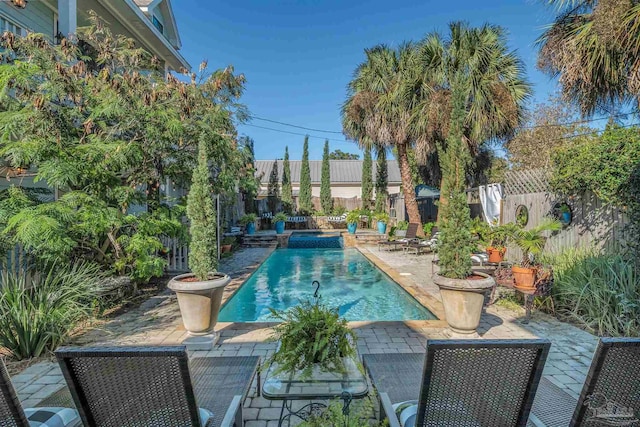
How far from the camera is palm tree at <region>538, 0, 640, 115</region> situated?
4812 mm

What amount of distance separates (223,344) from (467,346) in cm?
320

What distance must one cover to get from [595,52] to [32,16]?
10.1 metres

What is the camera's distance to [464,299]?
3889 mm

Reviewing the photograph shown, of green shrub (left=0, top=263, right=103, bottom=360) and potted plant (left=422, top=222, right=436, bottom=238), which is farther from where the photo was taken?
potted plant (left=422, top=222, right=436, bottom=238)

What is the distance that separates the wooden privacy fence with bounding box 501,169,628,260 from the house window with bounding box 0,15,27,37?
10522mm

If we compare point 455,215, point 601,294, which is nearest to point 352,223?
point 601,294

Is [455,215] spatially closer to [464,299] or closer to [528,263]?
[464,299]

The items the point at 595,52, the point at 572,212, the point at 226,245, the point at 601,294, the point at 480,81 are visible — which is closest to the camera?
the point at 601,294

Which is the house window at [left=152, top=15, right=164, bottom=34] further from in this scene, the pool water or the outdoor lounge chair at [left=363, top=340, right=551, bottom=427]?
the outdoor lounge chair at [left=363, top=340, right=551, bottom=427]

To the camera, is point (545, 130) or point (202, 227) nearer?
point (202, 227)

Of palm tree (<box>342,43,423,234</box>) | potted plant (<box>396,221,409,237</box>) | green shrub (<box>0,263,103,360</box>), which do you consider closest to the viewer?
green shrub (<box>0,263,103,360</box>)

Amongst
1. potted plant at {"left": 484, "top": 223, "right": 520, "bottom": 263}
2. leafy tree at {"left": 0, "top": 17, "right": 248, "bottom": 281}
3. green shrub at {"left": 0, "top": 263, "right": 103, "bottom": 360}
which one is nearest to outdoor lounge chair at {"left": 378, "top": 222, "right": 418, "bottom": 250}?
potted plant at {"left": 484, "top": 223, "right": 520, "bottom": 263}

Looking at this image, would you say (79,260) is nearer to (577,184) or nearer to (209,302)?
(209,302)

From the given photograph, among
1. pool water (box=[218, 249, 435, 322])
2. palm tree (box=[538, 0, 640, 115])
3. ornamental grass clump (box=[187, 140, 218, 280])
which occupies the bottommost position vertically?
pool water (box=[218, 249, 435, 322])
